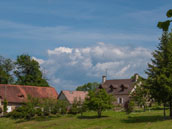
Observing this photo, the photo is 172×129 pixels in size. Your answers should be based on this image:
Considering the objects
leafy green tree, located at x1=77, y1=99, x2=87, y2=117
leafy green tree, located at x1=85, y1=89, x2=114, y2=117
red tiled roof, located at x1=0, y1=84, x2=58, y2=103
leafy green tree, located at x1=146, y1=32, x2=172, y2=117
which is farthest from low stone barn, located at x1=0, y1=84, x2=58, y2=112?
leafy green tree, located at x1=146, y1=32, x2=172, y2=117

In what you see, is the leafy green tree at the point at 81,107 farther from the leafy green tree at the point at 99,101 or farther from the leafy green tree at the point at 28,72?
the leafy green tree at the point at 28,72

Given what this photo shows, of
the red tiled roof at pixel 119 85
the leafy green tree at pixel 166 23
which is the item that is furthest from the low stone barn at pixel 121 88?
the leafy green tree at pixel 166 23

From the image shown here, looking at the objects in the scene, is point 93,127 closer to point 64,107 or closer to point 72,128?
point 72,128

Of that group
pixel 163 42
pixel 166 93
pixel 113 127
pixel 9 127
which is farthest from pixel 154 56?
pixel 9 127

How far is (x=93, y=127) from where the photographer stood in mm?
34562

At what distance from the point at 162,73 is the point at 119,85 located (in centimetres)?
3056

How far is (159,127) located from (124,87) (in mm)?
35138

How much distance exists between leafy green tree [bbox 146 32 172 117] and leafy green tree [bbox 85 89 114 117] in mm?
11670

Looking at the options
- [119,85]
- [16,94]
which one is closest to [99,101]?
[119,85]

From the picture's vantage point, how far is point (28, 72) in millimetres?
77562

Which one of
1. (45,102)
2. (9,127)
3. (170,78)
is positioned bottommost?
(9,127)

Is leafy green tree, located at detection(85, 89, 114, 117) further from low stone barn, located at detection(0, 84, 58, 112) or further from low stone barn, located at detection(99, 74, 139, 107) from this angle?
low stone barn, located at detection(99, 74, 139, 107)

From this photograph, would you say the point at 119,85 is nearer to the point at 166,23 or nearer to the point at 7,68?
the point at 7,68

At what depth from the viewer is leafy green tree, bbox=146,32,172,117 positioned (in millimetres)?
34500
